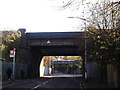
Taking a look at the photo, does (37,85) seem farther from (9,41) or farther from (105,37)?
(9,41)

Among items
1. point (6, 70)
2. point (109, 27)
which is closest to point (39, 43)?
point (6, 70)

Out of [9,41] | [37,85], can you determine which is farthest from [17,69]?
[37,85]

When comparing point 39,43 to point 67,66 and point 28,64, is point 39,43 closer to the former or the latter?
point 28,64

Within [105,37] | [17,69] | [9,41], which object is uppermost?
[9,41]

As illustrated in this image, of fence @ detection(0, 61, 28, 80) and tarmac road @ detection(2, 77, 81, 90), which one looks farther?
fence @ detection(0, 61, 28, 80)

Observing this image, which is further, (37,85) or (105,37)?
(37,85)

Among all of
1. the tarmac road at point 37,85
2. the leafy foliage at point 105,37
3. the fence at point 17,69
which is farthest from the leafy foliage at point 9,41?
the leafy foliage at point 105,37

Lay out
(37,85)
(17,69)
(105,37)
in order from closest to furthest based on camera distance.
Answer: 1. (105,37)
2. (37,85)
3. (17,69)

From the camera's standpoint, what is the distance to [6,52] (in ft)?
155

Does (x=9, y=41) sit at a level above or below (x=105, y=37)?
above

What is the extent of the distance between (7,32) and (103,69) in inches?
1111

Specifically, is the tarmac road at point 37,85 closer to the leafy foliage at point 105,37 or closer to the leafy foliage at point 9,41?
the leafy foliage at point 105,37

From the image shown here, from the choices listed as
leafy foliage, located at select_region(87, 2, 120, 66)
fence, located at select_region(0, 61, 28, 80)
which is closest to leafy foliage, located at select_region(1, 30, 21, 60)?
fence, located at select_region(0, 61, 28, 80)

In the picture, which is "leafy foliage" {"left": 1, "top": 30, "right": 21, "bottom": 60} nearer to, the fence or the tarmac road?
the fence
